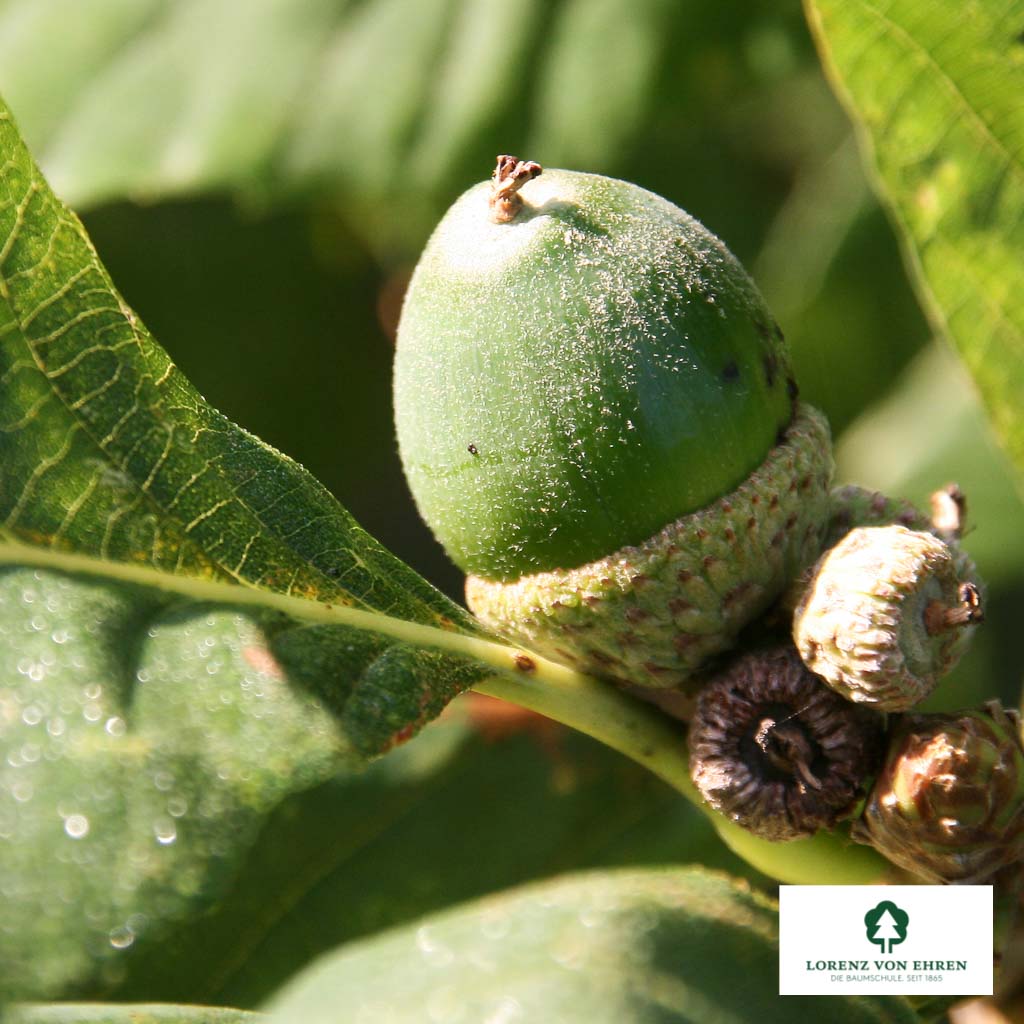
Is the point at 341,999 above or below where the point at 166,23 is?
below

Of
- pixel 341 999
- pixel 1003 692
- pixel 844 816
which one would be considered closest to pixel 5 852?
pixel 341 999

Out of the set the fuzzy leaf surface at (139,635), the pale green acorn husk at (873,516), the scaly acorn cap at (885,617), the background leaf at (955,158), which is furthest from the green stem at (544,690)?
the background leaf at (955,158)

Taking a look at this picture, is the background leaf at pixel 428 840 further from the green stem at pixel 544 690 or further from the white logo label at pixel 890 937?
the white logo label at pixel 890 937

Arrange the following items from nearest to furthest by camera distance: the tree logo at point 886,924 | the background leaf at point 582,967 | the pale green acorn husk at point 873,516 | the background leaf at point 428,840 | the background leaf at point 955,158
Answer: the background leaf at point 582,967
the tree logo at point 886,924
the pale green acorn husk at point 873,516
the background leaf at point 955,158
the background leaf at point 428,840

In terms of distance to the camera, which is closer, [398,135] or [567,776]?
[567,776]

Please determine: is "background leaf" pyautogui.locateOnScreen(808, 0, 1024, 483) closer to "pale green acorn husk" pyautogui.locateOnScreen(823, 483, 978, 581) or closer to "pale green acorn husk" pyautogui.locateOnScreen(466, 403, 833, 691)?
"pale green acorn husk" pyautogui.locateOnScreen(823, 483, 978, 581)

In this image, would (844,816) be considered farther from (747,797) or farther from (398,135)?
(398,135)

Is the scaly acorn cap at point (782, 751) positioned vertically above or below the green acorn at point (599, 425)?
below

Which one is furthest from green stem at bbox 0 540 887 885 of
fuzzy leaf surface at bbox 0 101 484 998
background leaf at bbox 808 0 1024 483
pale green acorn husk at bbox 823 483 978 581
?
background leaf at bbox 808 0 1024 483
